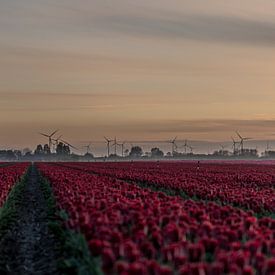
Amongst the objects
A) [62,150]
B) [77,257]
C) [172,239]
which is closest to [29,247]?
[77,257]

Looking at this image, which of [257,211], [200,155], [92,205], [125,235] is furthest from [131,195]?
[200,155]

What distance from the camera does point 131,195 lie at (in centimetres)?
1558

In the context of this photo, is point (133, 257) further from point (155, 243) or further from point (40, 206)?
point (40, 206)

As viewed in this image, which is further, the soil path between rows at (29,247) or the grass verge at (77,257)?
the soil path between rows at (29,247)

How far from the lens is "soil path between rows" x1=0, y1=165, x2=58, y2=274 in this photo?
11.7 m

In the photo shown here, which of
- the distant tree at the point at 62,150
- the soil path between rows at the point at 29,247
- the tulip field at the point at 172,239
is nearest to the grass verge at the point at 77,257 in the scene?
the tulip field at the point at 172,239

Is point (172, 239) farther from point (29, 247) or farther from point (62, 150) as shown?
point (62, 150)

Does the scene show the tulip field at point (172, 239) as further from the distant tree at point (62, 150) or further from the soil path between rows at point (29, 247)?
the distant tree at point (62, 150)

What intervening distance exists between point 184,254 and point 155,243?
972 millimetres

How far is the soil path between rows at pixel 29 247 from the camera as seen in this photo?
38.4 feet

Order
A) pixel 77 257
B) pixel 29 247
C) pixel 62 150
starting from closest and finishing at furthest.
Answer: pixel 77 257 < pixel 29 247 < pixel 62 150

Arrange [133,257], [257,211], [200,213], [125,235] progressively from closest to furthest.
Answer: [133,257]
[125,235]
[200,213]
[257,211]

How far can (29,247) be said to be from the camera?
45.6 ft

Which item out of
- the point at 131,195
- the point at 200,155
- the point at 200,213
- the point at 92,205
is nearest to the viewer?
the point at 200,213
